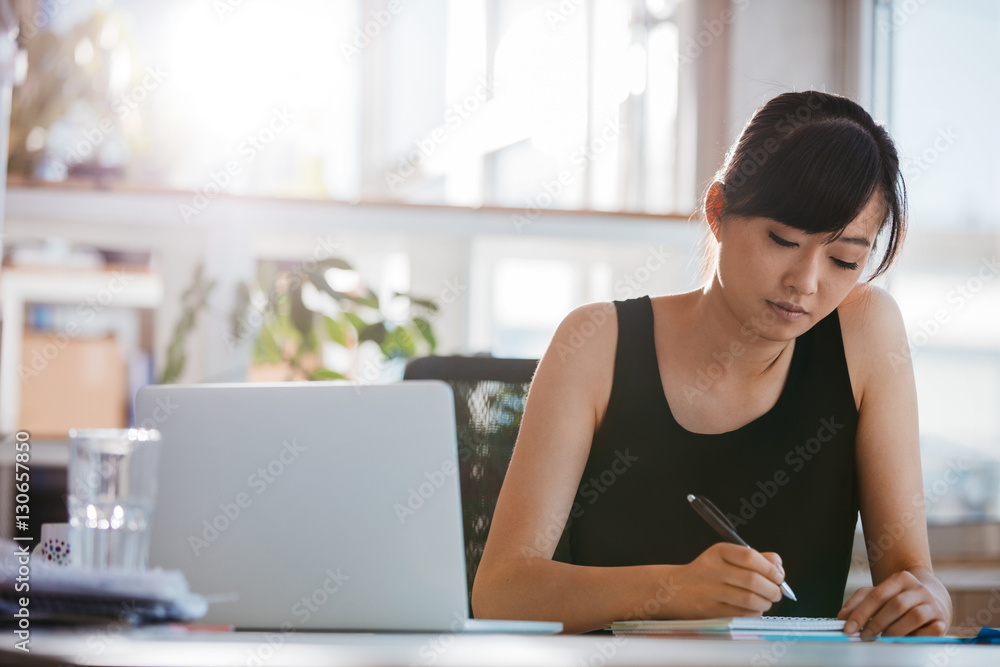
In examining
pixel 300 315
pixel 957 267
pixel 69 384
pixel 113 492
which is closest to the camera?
pixel 113 492

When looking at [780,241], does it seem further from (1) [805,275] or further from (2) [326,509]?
(2) [326,509]

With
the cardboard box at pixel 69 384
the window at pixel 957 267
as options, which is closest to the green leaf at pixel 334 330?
the cardboard box at pixel 69 384

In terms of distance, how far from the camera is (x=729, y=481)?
1361 mm

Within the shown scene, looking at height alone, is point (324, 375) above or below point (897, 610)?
above

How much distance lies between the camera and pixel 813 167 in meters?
1.19

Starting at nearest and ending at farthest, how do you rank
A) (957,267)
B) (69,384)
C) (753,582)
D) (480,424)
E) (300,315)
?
(753,582) < (480,424) < (300,315) < (69,384) < (957,267)

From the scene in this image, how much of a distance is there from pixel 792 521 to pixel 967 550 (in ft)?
5.63

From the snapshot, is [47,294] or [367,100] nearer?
[47,294]

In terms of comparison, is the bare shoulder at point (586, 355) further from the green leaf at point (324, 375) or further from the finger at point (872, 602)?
the green leaf at point (324, 375)

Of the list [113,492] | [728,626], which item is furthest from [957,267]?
[113,492]

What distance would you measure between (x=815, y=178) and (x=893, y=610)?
0.53 meters

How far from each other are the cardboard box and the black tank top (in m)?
1.57

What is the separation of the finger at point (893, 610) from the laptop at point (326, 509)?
1.27 feet

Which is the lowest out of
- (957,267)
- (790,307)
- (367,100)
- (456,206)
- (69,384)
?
(69,384)
